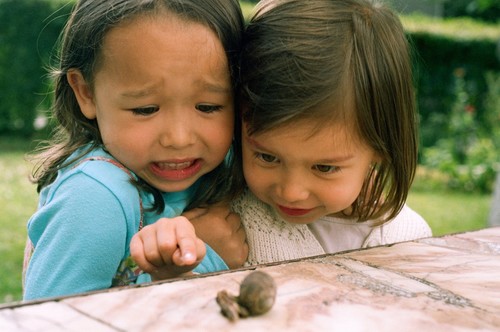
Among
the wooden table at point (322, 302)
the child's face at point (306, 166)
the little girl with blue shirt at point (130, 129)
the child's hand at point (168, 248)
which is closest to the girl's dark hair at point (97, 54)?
the little girl with blue shirt at point (130, 129)

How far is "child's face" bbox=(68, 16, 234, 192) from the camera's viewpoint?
213 cm

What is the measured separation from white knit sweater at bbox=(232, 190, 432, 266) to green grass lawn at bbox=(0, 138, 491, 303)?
9.47 ft

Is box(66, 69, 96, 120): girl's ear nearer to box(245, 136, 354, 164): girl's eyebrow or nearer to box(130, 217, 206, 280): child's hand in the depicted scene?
box(245, 136, 354, 164): girl's eyebrow

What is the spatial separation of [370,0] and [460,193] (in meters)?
7.94

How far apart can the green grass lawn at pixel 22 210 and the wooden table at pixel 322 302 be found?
3784mm

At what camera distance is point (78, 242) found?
2025mm

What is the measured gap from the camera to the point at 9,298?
4.86 meters

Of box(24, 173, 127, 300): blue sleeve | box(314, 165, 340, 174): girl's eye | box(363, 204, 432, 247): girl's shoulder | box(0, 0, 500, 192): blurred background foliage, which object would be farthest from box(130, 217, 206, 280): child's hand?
box(0, 0, 500, 192): blurred background foliage

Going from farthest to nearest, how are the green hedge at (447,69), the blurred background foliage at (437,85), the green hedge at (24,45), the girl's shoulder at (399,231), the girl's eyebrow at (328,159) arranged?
the green hedge at (447,69)
the green hedge at (24,45)
the blurred background foliage at (437,85)
the girl's shoulder at (399,231)
the girl's eyebrow at (328,159)

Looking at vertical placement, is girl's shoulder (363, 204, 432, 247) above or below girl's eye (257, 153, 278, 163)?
below

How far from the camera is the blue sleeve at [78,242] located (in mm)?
2018

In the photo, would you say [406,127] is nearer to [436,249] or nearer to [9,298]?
[436,249]

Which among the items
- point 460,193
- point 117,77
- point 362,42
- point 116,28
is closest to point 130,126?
point 117,77

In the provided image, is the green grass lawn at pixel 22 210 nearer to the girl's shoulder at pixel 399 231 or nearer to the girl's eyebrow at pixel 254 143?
the girl's shoulder at pixel 399 231
